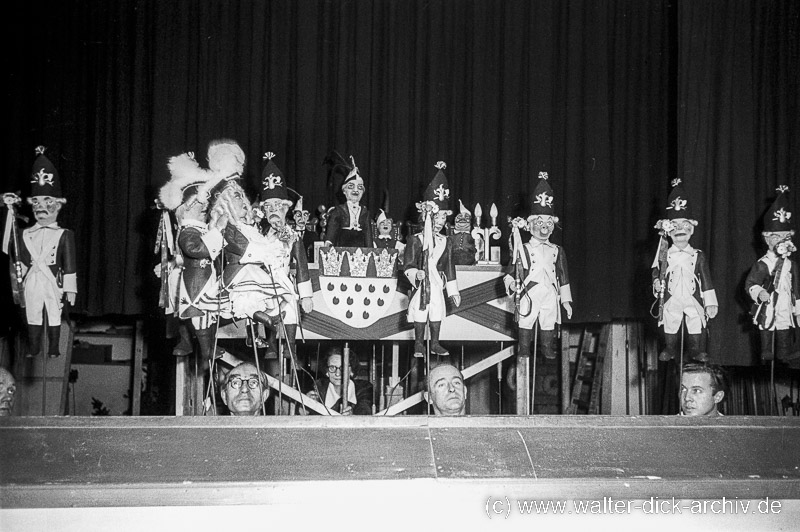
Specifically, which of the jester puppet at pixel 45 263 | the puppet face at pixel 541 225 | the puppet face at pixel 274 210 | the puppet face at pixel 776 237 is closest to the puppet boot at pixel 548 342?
the puppet face at pixel 541 225

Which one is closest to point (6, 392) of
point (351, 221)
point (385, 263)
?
point (385, 263)

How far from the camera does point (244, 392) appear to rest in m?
3.96

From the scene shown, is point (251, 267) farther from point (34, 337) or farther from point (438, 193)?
point (34, 337)

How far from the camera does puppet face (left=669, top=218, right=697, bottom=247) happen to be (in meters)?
4.59

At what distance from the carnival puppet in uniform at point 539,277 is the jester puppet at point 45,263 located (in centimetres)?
239

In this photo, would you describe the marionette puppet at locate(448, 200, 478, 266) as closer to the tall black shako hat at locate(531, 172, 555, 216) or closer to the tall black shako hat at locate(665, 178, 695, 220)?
the tall black shako hat at locate(531, 172, 555, 216)

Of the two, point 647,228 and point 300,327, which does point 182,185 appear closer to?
point 300,327

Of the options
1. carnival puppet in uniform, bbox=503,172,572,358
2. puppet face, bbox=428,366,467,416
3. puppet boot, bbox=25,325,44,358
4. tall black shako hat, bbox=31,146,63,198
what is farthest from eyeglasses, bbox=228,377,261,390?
carnival puppet in uniform, bbox=503,172,572,358

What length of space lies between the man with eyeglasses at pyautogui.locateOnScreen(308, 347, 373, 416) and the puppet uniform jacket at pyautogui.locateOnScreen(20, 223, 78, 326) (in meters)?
1.60

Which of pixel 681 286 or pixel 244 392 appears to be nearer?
pixel 244 392

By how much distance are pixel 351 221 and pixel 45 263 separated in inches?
69.4

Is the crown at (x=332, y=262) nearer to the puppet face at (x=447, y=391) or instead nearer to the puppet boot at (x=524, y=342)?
the puppet face at (x=447, y=391)

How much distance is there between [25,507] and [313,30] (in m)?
4.22

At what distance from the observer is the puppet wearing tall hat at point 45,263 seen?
4.20 meters
